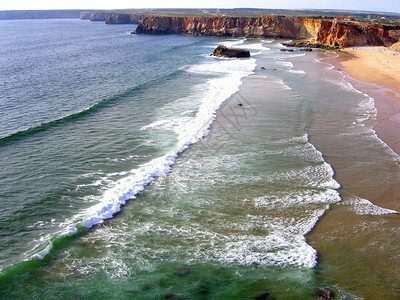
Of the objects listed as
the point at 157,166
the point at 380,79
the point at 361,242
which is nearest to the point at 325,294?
the point at 361,242

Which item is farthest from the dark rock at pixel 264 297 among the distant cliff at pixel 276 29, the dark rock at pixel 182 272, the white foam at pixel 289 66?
the distant cliff at pixel 276 29

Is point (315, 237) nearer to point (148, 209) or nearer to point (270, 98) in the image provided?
point (148, 209)

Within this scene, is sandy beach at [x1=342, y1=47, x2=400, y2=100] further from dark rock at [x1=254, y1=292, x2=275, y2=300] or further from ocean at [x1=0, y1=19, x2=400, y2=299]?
dark rock at [x1=254, y1=292, x2=275, y2=300]

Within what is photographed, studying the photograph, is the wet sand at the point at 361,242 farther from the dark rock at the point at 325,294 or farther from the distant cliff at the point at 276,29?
the distant cliff at the point at 276,29

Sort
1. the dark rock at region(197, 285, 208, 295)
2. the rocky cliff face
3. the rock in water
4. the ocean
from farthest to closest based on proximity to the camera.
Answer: the rocky cliff face < the rock in water < the ocean < the dark rock at region(197, 285, 208, 295)

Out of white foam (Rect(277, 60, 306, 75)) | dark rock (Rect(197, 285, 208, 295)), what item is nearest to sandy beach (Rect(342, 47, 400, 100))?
white foam (Rect(277, 60, 306, 75))

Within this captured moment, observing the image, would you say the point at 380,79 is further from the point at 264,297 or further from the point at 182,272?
the point at 182,272
